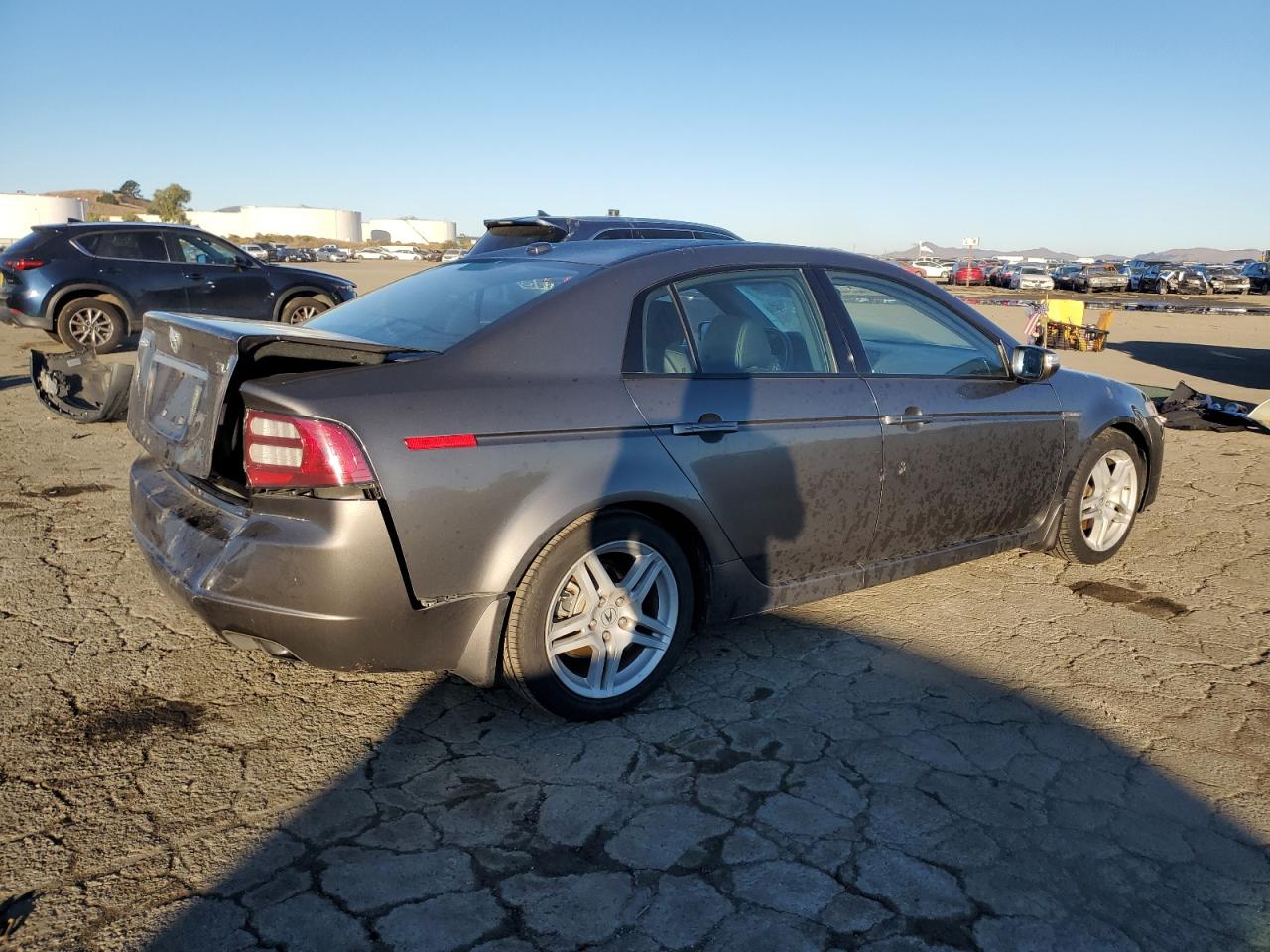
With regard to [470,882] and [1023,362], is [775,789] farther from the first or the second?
[1023,362]

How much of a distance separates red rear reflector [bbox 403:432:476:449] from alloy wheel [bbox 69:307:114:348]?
1123cm

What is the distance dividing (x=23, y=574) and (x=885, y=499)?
3782 millimetres

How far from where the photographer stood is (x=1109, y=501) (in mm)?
5055

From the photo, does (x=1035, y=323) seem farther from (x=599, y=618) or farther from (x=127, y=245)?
(x=599, y=618)

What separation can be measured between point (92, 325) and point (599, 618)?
11432 millimetres

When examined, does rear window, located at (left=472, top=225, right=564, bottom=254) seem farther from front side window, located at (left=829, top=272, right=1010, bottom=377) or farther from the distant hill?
the distant hill

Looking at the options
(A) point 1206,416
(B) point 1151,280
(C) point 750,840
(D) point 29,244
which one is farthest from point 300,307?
(B) point 1151,280

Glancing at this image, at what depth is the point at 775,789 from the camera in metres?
2.94

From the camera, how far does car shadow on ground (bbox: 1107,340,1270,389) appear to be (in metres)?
12.8

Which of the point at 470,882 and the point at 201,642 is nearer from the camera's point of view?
the point at 470,882

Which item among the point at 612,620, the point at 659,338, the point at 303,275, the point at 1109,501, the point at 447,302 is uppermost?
the point at 303,275

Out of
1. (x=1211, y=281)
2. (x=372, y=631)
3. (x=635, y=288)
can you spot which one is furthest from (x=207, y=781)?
(x=1211, y=281)

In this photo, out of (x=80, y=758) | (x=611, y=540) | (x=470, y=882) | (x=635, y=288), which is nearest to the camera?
(x=470, y=882)

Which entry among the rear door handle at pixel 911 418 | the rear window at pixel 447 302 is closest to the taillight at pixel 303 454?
the rear window at pixel 447 302
